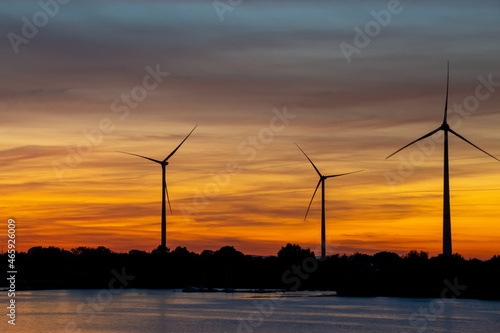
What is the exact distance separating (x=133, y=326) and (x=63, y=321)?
1628 cm

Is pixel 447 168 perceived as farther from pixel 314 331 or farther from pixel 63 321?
pixel 63 321

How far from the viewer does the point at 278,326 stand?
15688 centimetres

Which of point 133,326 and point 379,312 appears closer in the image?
point 133,326

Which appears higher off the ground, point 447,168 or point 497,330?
point 447,168

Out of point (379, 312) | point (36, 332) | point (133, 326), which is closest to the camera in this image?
point (36, 332)

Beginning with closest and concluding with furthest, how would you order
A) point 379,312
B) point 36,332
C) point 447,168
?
point 36,332, point 447,168, point 379,312

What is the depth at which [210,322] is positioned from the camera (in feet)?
535

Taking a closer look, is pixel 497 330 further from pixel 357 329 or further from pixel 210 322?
pixel 210 322

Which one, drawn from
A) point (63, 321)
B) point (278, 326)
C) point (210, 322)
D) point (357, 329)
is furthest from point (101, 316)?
point (357, 329)

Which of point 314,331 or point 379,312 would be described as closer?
→ point 314,331

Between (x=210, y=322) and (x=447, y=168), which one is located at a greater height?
(x=447, y=168)

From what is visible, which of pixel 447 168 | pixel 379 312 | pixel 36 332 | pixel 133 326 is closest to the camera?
pixel 36 332

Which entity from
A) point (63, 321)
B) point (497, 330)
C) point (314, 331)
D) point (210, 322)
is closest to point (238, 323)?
point (210, 322)

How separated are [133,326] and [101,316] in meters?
25.5
